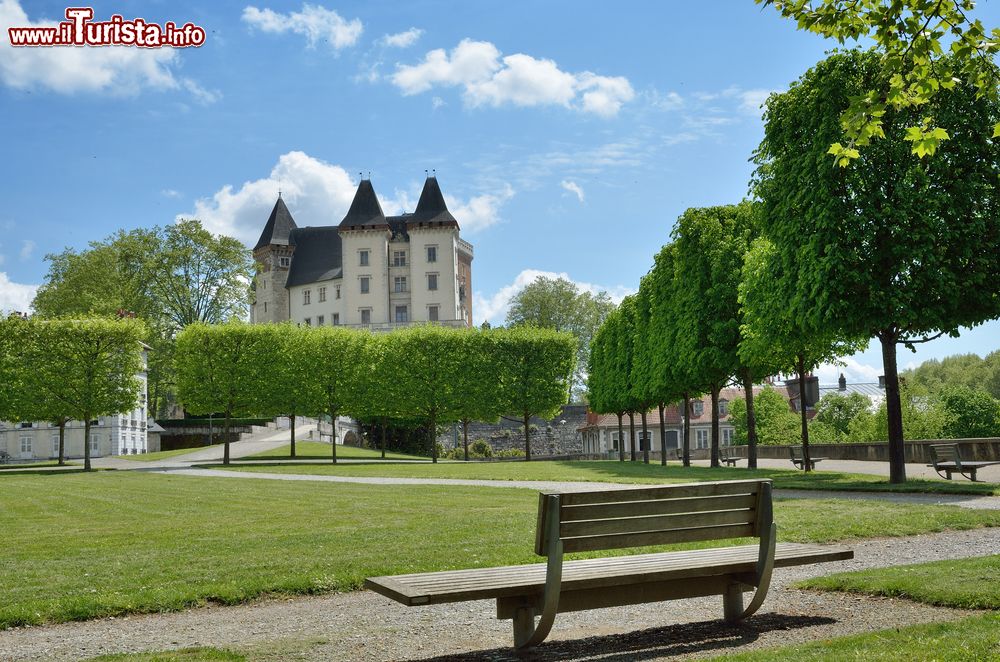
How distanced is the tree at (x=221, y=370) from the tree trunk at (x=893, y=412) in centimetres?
4165

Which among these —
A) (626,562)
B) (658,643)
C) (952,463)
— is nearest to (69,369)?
(952,463)

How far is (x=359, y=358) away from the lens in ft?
205

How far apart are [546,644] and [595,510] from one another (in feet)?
4.05

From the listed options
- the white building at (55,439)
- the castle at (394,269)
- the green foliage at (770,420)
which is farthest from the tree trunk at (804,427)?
the castle at (394,269)

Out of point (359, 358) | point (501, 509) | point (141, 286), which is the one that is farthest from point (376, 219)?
point (501, 509)

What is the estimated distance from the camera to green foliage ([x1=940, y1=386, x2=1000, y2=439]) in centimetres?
5166

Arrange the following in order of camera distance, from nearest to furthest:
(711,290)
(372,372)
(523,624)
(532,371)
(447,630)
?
(523,624) → (447,630) → (711,290) → (372,372) → (532,371)

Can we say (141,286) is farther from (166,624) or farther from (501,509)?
(166,624)

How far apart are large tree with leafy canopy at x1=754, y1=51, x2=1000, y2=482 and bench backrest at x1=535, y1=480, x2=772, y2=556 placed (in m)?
16.5

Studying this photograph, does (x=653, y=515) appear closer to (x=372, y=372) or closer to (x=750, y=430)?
(x=750, y=430)

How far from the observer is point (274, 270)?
114 meters

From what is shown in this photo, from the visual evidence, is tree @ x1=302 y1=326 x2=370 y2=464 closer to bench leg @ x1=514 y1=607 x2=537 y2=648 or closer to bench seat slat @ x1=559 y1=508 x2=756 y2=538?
bench seat slat @ x1=559 y1=508 x2=756 y2=538

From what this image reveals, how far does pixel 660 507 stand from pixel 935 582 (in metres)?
3.21

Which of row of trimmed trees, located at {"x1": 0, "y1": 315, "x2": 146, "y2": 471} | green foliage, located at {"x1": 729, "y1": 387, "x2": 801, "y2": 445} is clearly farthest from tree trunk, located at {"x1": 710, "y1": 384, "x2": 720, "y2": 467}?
row of trimmed trees, located at {"x1": 0, "y1": 315, "x2": 146, "y2": 471}
